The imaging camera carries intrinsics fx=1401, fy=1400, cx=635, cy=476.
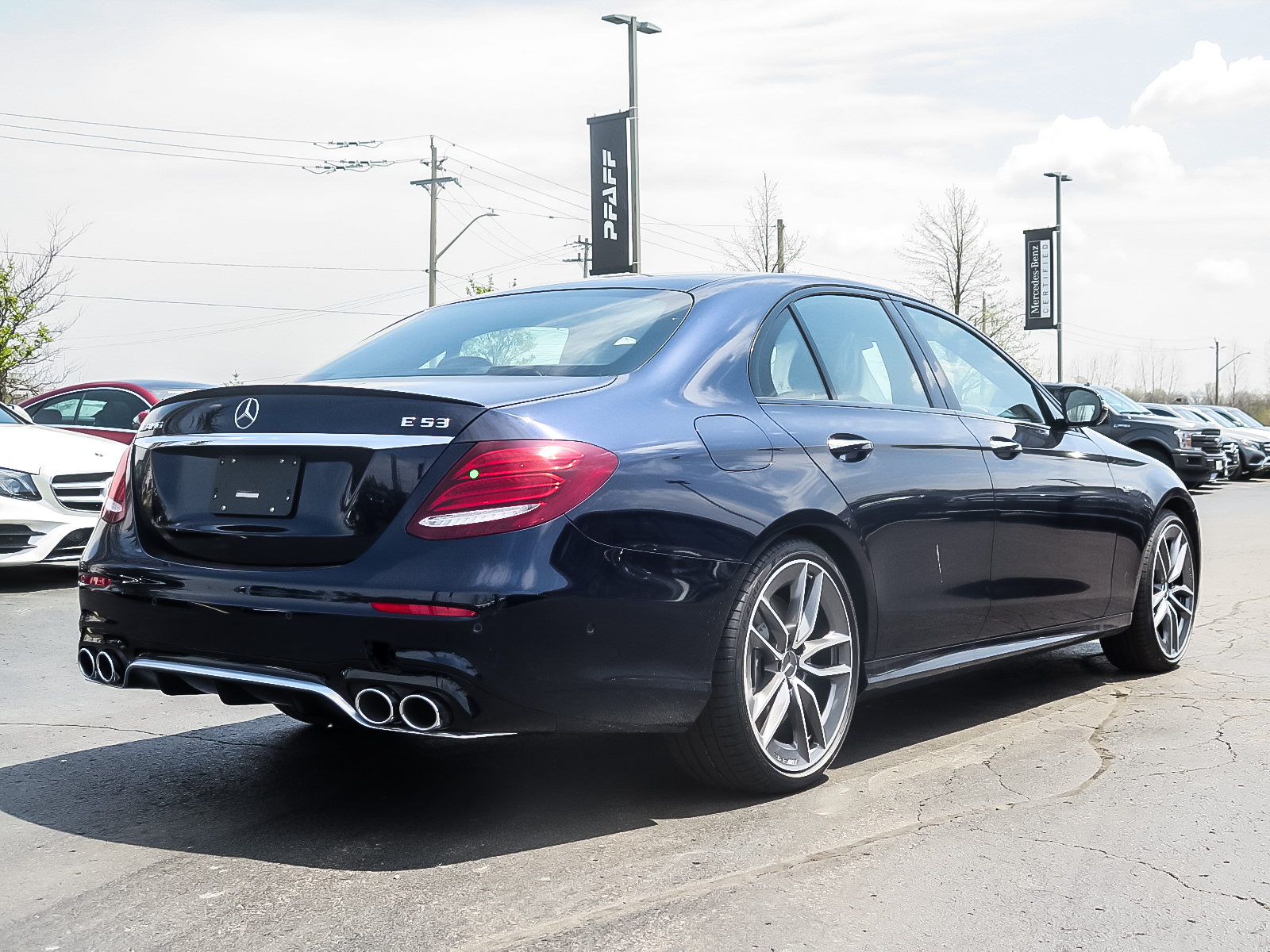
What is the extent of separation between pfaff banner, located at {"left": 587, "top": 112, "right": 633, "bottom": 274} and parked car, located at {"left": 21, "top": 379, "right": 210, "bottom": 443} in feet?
50.2

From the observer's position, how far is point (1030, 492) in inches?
201

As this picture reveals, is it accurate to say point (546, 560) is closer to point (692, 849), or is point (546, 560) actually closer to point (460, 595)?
point (460, 595)

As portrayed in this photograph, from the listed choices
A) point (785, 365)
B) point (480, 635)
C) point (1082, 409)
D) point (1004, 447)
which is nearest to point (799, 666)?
point (785, 365)

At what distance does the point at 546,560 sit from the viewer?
11.0 ft

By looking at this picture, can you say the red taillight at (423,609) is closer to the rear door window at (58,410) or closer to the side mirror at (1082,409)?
the side mirror at (1082,409)

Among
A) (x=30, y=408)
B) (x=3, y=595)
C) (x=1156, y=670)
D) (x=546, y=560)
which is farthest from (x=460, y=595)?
(x=30, y=408)

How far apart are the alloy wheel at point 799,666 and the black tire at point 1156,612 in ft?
7.58

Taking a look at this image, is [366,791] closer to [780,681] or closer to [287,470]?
[287,470]

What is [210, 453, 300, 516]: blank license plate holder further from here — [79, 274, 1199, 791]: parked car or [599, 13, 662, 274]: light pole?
[599, 13, 662, 274]: light pole

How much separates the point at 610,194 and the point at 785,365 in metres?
24.1

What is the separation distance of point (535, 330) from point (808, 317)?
90 cm

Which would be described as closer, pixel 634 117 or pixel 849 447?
pixel 849 447

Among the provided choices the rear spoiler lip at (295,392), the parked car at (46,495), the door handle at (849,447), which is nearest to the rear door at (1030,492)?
the door handle at (849,447)

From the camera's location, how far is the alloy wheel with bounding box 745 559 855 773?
3.95 metres
